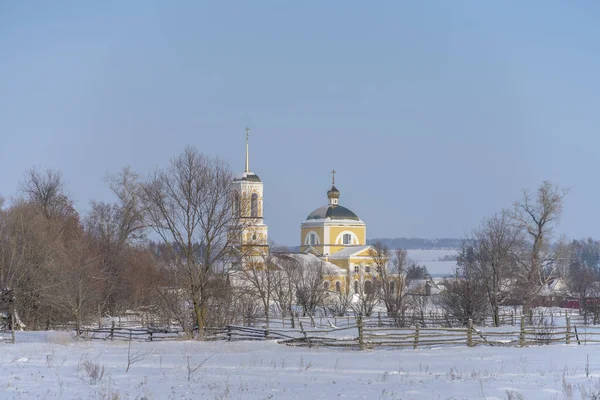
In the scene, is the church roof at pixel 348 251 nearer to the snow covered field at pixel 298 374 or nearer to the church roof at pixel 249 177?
the church roof at pixel 249 177

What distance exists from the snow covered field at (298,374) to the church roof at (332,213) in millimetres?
68333

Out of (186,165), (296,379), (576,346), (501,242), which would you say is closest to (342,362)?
(296,379)

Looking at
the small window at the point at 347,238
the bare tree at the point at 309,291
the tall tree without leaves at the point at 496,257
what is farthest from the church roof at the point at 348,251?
the tall tree without leaves at the point at 496,257

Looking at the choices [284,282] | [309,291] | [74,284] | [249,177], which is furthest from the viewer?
[249,177]

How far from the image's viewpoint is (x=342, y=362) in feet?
70.3

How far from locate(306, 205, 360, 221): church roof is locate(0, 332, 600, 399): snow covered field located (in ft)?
224

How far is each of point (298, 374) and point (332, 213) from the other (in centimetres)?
7680

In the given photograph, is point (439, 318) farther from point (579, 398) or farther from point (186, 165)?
point (579, 398)

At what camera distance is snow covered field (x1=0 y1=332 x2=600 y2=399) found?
14.6 metres

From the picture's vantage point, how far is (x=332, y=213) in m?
94.5

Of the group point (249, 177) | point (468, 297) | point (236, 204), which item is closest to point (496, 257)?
point (468, 297)

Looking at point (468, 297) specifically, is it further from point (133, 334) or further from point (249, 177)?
point (249, 177)

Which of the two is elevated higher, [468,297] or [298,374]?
[468,297]

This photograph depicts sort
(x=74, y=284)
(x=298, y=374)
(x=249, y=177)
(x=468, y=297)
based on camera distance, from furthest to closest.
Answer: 1. (x=249, y=177)
2. (x=468, y=297)
3. (x=74, y=284)
4. (x=298, y=374)
